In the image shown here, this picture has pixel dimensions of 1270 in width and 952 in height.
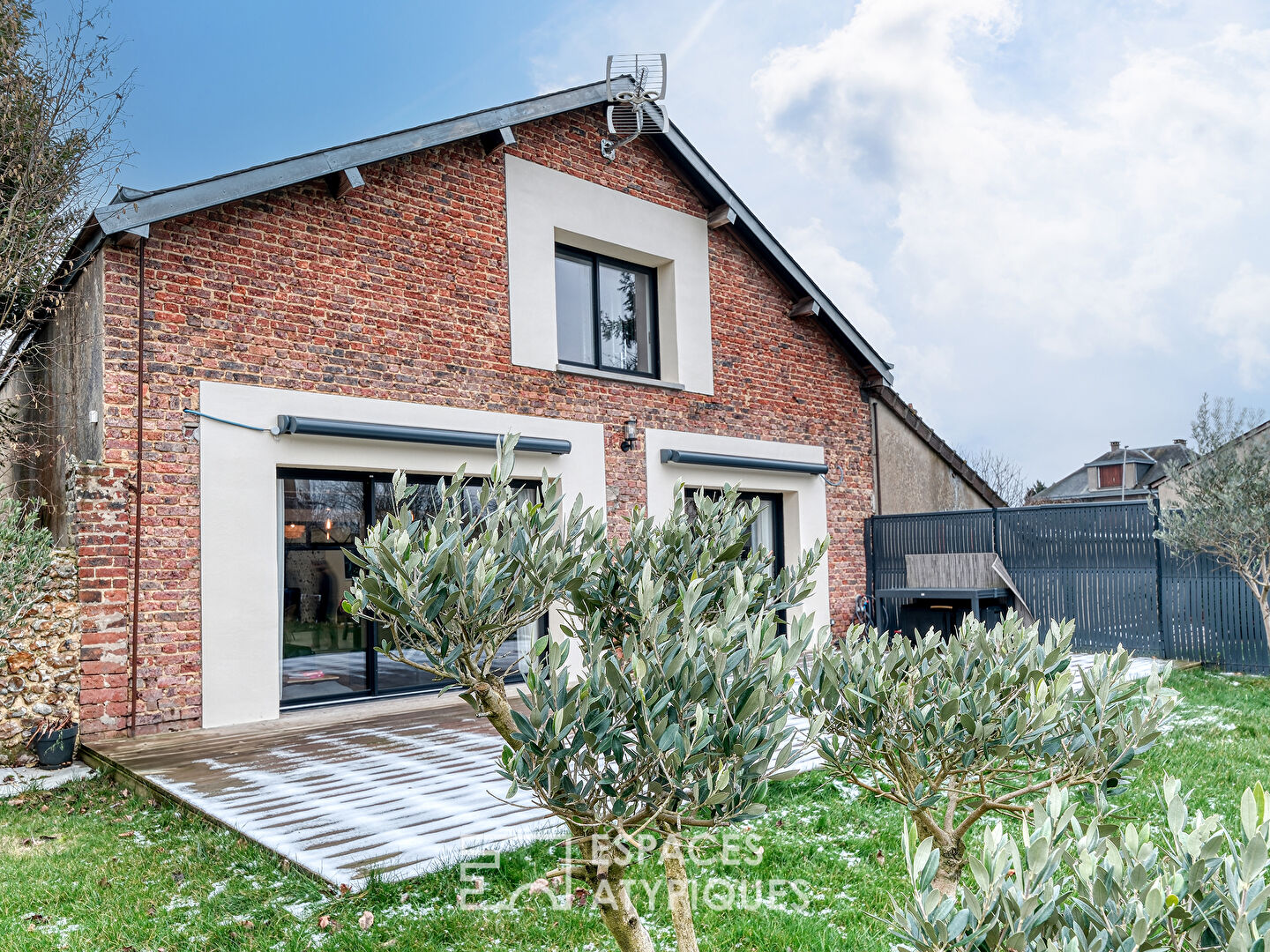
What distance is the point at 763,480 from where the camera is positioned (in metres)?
10.5

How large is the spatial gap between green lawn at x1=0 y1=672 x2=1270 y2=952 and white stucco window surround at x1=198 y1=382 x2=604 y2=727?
1.65m

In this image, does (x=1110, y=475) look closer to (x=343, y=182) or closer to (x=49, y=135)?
(x=343, y=182)

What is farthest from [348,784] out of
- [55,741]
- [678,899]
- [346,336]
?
[346,336]

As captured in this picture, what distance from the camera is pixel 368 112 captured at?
20.4 m

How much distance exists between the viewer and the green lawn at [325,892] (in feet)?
9.94

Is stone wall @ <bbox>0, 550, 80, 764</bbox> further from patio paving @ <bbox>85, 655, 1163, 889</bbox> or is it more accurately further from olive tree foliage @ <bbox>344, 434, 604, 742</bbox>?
olive tree foliage @ <bbox>344, 434, 604, 742</bbox>

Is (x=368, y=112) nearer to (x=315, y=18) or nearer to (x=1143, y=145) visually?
(x=315, y=18)

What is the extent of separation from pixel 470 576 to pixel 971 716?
4.54 ft

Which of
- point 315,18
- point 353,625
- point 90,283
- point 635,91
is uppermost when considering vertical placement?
point 315,18

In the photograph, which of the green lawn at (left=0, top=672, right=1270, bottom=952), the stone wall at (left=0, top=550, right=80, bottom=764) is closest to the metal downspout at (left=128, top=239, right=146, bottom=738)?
the stone wall at (left=0, top=550, right=80, bottom=764)

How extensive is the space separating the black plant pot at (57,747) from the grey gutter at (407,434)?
104 inches

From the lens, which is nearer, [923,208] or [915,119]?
[915,119]

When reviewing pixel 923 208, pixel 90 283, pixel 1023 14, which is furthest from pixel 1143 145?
pixel 90 283

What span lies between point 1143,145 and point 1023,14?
6568 millimetres
